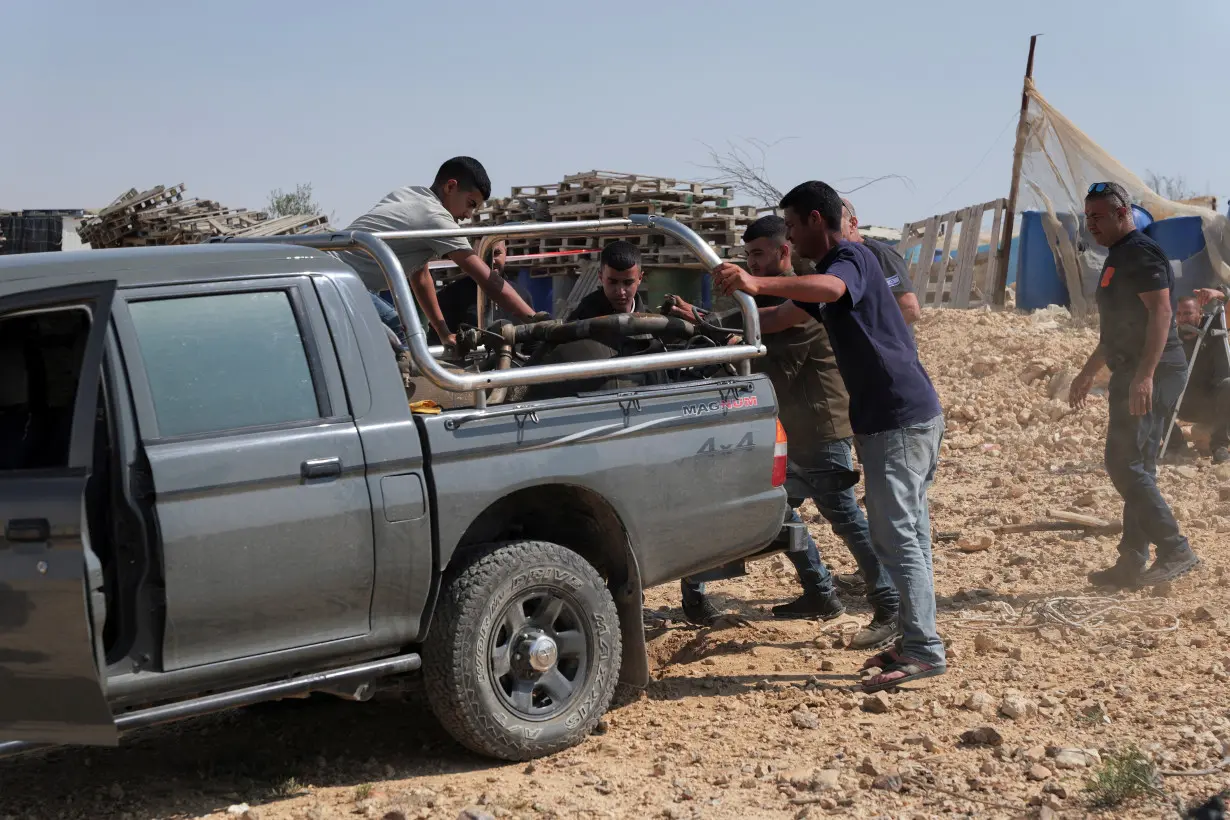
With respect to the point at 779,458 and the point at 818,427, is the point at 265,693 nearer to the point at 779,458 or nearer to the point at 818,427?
the point at 779,458

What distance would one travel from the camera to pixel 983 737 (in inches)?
179

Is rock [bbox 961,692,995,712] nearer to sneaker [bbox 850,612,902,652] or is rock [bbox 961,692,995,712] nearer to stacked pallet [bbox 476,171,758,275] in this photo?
sneaker [bbox 850,612,902,652]

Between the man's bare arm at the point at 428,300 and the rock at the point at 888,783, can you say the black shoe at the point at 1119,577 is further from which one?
the man's bare arm at the point at 428,300

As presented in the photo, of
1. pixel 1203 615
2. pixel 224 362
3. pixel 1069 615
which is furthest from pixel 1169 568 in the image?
pixel 224 362

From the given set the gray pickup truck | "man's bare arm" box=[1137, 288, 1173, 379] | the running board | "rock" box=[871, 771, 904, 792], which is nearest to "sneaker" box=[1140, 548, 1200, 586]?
"man's bare arm" box=[1137, 288, 1173, 379]

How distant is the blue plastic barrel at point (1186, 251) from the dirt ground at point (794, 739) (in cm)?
915

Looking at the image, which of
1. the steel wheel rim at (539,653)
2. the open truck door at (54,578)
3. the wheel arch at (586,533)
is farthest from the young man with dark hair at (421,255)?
the open truck door at (54,578)

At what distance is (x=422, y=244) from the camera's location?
5.70 m

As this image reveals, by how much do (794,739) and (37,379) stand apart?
9.70 ft

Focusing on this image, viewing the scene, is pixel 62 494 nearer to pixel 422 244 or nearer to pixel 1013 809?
pixel 422 244

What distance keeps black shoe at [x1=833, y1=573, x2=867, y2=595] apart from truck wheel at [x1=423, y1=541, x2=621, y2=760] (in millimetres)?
2814

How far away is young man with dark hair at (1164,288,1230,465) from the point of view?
427 inches

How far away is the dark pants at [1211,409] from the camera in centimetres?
1084

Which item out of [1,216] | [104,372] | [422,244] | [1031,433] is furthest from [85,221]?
[104,372]
